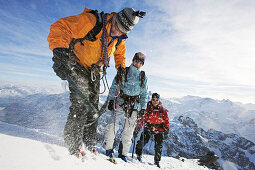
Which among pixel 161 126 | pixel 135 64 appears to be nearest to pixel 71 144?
pixel 135 64

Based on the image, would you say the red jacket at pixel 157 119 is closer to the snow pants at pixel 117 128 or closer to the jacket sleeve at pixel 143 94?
the jacket sleeve at pixel 143 94

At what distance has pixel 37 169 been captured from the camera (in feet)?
4.18

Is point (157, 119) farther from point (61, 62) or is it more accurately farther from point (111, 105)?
point (61, 62)

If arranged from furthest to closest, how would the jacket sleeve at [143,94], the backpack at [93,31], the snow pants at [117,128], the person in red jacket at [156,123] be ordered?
the person in red jacket at [156,123] < the jacket sleeve at [143,94] < the snow pants at [117,128] < the backpack at [93,31]

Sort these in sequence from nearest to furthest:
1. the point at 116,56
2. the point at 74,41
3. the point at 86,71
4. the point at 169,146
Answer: the point at 74,41 → the point at 86,71 → the point at 116,56 → the point at 169,146

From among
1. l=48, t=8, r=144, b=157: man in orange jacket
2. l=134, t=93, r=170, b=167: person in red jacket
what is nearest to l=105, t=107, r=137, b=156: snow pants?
l=48, t=8, r=144, b=157: man in orange jacket

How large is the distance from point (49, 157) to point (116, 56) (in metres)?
2.88

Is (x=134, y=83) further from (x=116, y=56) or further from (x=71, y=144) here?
(x=71, y=144)

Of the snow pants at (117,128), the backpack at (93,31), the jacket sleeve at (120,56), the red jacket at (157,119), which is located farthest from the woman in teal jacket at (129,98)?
the red jacket at (157,119)

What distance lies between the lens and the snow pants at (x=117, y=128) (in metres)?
3.72

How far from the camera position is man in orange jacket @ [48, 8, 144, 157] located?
2.29 meters

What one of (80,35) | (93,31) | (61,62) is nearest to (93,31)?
(93,31)

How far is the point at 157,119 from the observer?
19.3 feet

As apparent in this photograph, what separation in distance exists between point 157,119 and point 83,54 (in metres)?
4.27
